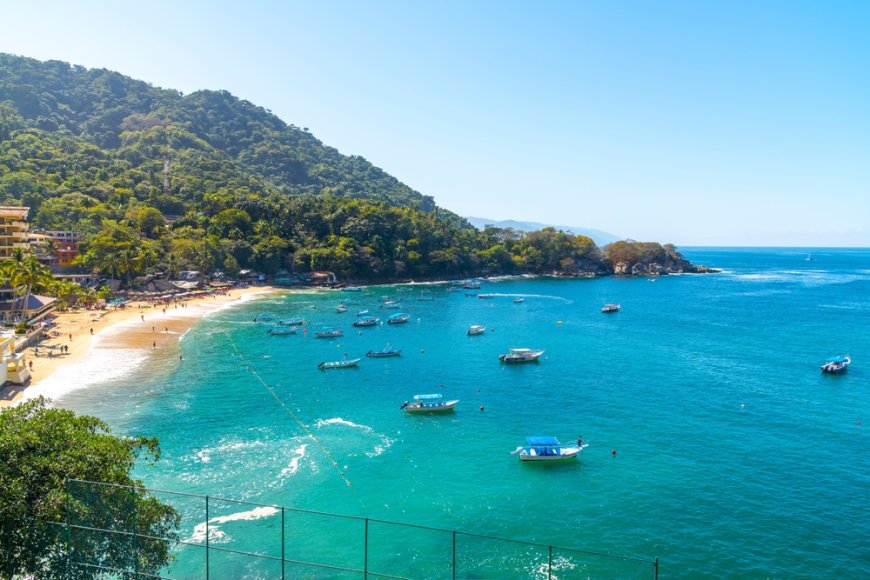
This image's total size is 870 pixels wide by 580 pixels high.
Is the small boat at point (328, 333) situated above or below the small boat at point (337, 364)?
above

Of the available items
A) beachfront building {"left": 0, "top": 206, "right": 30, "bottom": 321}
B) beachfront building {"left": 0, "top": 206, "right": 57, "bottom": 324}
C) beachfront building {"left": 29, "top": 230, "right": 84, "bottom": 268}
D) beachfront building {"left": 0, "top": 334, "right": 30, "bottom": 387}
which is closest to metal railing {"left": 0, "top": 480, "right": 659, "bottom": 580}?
beachfront building {"left": 0, "top": 334, "right": 30, "bottom": 387}

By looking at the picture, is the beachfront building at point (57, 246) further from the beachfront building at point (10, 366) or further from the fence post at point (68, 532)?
the fence post at point (68, 532)

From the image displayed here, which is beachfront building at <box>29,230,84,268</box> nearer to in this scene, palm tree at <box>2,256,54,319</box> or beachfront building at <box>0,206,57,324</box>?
beachfront building at <box>0,206,57,324</box>

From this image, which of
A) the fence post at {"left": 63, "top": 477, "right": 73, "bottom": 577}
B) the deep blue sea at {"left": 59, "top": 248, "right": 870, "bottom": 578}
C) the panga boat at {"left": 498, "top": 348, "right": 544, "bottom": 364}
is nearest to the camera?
the fence post at {"left": 63, "top": 477, "right": 73, "bottom": 577}

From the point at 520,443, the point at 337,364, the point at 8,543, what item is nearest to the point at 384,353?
the point at 337,364

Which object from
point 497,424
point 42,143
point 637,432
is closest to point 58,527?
point 497,424

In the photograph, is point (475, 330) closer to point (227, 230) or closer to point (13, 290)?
point (13, 290)

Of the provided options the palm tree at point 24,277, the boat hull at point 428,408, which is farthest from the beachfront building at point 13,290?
the boat hull at point 428,408
